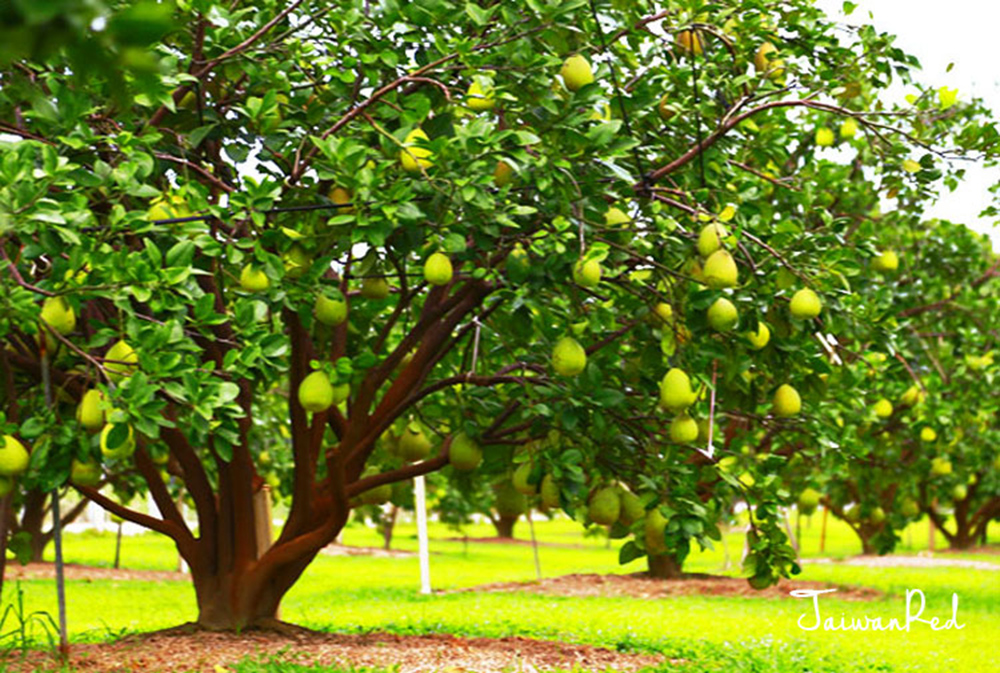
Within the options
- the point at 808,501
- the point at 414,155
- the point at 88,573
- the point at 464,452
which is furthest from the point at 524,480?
the point at 88,573

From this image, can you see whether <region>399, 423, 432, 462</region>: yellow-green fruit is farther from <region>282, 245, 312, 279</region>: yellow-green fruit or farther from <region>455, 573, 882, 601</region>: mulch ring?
<region>455, 573, 882, 601</region>: mulch ring

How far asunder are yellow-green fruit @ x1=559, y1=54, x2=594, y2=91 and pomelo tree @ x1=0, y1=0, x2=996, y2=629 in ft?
0.04

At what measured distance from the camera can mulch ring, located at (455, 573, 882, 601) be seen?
14.5 metres

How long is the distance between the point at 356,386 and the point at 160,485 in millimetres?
1784

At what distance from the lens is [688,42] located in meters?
5.67

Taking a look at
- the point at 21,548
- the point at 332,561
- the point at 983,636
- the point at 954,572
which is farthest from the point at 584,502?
the point at 332,561

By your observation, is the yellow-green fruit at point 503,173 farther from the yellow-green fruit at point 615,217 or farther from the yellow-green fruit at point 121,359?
the yellow-green fruit at point 121,359

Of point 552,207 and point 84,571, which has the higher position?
point 552,207

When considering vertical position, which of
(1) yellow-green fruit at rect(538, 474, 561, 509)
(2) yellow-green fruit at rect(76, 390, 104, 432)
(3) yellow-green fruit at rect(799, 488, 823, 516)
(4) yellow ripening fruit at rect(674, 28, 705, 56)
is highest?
(4) yellow ripening fruit at rect(674, 28, 705, 56)

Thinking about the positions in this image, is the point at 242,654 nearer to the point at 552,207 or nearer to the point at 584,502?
the point at 584,502

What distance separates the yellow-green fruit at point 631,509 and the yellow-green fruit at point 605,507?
0.08 ft

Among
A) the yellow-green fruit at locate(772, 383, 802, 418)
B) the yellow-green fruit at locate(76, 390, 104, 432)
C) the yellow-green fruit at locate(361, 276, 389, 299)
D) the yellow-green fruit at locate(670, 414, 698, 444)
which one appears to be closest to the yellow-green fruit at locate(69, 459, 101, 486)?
the yellow-green fruit at locate(76, 390, 104, 432)

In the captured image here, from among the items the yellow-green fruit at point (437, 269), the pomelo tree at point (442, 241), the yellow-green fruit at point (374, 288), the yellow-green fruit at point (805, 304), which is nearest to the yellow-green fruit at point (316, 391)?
the pomelo tree at point (442, 241)

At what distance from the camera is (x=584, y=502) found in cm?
572
